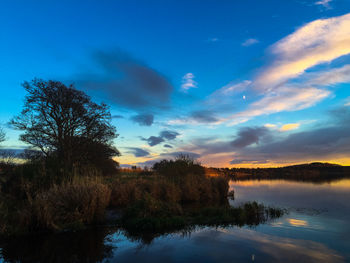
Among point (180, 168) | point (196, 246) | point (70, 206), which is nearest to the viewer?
point (196, 246)

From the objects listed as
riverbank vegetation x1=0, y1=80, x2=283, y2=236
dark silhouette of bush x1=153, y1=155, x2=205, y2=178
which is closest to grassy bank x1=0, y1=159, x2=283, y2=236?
riverbank vegetation x1=0, y1=80, x2=283, y2=236

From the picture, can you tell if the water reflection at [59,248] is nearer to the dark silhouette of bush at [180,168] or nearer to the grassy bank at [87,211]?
the grassy bank at [87,211]

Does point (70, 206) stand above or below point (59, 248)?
above

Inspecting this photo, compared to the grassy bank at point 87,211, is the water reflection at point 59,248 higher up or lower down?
lower down

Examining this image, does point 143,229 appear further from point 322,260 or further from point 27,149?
point 27,149

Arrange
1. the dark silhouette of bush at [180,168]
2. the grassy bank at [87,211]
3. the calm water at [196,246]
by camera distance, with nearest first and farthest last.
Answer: the calm water at [196,246] → the grassy bank at [87,211] → the dark silhouette of bush at [180,168]

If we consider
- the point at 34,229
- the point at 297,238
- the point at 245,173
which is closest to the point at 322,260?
the point at 297,238

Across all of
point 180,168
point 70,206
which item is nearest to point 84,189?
point 70,206

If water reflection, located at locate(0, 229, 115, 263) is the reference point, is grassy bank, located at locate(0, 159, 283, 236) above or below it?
above

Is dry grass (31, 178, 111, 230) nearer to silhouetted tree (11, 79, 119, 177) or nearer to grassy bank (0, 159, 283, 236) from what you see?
grassy bank (0, 159, 283, 236)

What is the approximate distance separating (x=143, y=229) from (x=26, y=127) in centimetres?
2271

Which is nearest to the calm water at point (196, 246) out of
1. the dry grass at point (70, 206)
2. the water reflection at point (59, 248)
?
the water reflection at point (59, 248)

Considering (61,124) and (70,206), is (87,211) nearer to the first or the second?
(70,206)

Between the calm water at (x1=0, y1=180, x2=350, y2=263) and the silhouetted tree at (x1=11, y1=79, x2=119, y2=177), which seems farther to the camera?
the silhouetted tree at (x1=11, y1=79, x2=119, y2=177)
